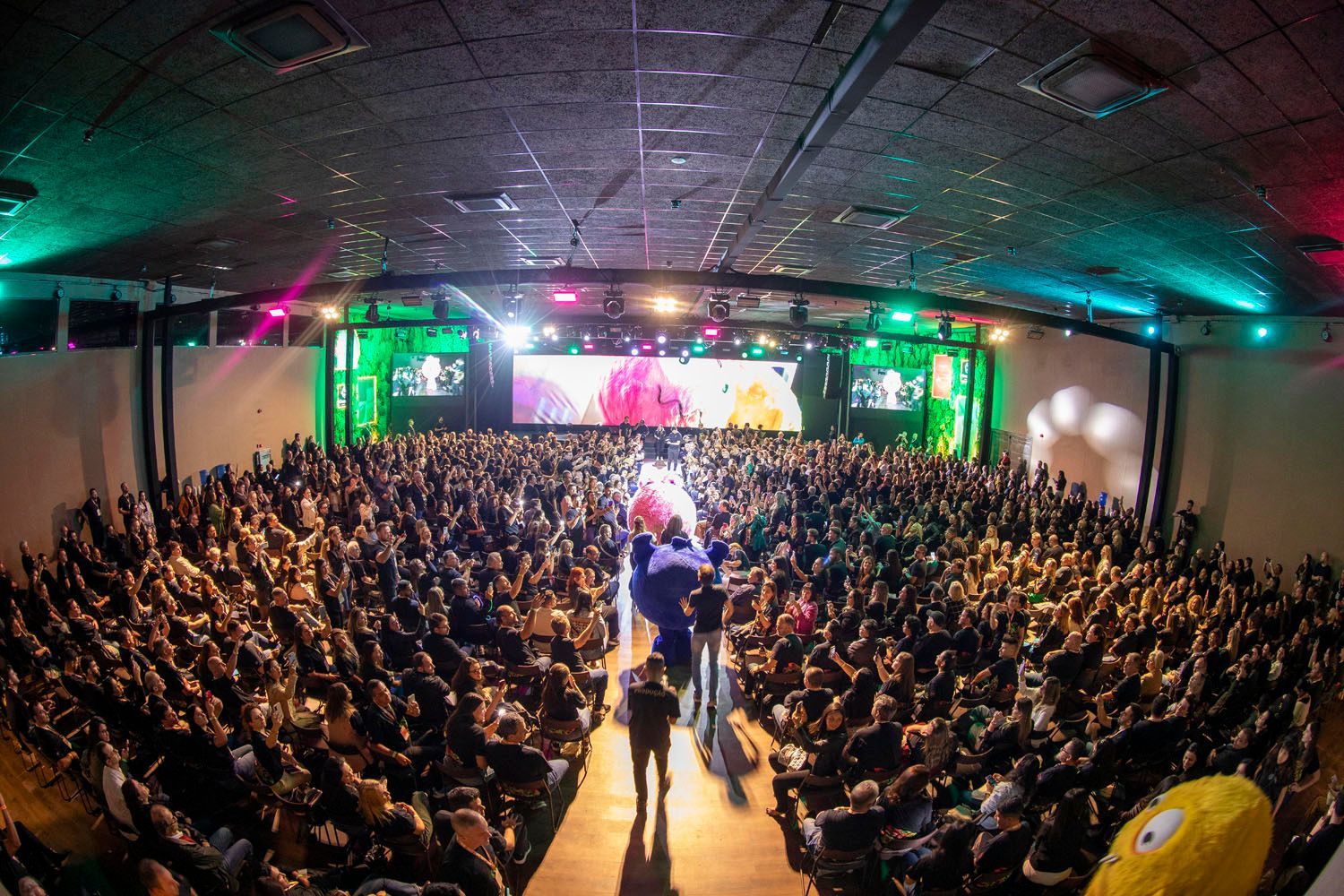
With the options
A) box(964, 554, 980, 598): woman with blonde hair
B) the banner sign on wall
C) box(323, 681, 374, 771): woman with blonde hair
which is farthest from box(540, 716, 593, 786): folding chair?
the banner sign on wall

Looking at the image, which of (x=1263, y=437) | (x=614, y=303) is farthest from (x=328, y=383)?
(x=1263, y=437)

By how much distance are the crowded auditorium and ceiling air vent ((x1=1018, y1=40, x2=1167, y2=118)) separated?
3 centimetres

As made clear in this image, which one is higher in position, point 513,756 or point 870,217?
point 870,217

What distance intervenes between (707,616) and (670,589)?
48 cm

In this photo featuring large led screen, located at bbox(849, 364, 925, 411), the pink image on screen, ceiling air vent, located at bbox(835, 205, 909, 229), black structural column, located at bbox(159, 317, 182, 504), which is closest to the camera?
ceiling air vent, located at bbox(835, 205, 909, 229)

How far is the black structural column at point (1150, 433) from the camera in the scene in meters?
11.5

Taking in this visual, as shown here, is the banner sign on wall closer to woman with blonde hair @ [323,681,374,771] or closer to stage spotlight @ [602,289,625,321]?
stage spotlight @ [602,289,625,321]

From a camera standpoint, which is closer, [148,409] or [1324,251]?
[1324,251]

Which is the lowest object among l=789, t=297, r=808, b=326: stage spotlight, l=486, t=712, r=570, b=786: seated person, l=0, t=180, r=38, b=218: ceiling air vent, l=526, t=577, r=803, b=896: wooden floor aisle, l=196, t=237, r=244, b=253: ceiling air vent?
l=526, t=577, r=803, b=896: wooden floor aisle

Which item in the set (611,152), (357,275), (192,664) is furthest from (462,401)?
(611,152)

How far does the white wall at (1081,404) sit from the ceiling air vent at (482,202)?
1328cm

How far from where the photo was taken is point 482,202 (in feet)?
20.1

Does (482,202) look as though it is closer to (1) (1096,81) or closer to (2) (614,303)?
(2) (614,303)

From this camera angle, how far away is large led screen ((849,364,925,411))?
22469 millimetres
